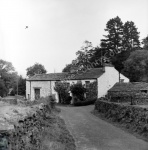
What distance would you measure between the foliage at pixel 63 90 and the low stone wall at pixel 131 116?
78.3 ft

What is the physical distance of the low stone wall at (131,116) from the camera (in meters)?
15.8

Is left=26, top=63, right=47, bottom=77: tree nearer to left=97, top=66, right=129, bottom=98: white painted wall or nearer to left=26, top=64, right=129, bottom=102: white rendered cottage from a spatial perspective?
left=26, top=64, right=129, bottom=102: white rendered cottage

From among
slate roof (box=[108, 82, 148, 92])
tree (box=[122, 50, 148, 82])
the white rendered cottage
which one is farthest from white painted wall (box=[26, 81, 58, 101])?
tree (box=[122, 50, 148, 82])

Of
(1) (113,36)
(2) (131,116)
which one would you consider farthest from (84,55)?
(2) (131,116)

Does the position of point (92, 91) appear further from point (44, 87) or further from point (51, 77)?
point (44, 87)

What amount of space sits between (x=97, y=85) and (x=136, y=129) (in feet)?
96.3

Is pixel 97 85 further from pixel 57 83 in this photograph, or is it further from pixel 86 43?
pixel 86 43

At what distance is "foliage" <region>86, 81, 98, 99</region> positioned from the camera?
45688 mm

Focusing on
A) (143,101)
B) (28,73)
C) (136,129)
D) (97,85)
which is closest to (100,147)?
(136,129)

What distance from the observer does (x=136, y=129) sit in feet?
53.8

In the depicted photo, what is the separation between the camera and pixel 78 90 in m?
45.9

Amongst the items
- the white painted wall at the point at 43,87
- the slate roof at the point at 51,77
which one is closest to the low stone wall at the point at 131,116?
the slate roof at the point at 51,77

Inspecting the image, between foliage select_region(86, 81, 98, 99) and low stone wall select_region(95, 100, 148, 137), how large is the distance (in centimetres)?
2053

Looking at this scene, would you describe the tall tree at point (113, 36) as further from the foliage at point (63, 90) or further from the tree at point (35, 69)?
the tree at point (35, 69)
